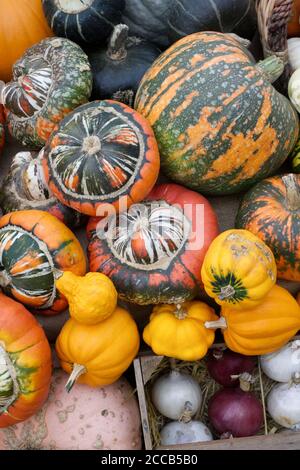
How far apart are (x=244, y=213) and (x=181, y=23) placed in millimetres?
655

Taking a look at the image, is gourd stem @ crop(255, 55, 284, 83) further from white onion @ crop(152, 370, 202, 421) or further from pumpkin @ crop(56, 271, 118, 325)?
white onion @ crop(152, 370, 202, 421)

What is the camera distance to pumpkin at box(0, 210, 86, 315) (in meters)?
1.49

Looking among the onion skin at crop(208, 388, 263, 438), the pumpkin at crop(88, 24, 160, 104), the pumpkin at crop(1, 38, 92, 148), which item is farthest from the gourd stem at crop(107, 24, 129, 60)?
the onion skin at crop(208, 388, 263, 438)

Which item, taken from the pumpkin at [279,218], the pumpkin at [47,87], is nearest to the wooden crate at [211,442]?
the pumpkin at [279,218]

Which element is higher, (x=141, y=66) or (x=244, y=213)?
(x=141, y=66)

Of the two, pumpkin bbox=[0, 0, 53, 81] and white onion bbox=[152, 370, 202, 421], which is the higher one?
pumpkin bbox=[0, 0, 53, 81]

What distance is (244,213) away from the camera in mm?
1622

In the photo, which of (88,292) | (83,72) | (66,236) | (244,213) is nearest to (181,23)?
(83,72)

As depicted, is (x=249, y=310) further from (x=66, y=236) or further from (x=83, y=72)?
(x=83, y=72)

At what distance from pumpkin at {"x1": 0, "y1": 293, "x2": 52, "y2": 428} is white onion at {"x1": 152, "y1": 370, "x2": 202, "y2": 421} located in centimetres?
38

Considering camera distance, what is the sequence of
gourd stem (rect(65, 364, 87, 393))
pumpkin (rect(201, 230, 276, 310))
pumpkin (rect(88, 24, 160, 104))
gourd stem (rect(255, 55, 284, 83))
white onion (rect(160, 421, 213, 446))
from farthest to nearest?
pumpkin (rect(88, 24, 160, 104)), white onion (rect(160, 421, 213, 446)), gourd stem (rect(255, 55, 284, 83)), gourd stem (rect(65, 364, 87, 393)), pumpkin (rect(201, 230, 276, 310))

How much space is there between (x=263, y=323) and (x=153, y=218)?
16.6 inches

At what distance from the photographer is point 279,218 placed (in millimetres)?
1531

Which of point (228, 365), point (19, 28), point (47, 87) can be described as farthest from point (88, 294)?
point (19, 28)
